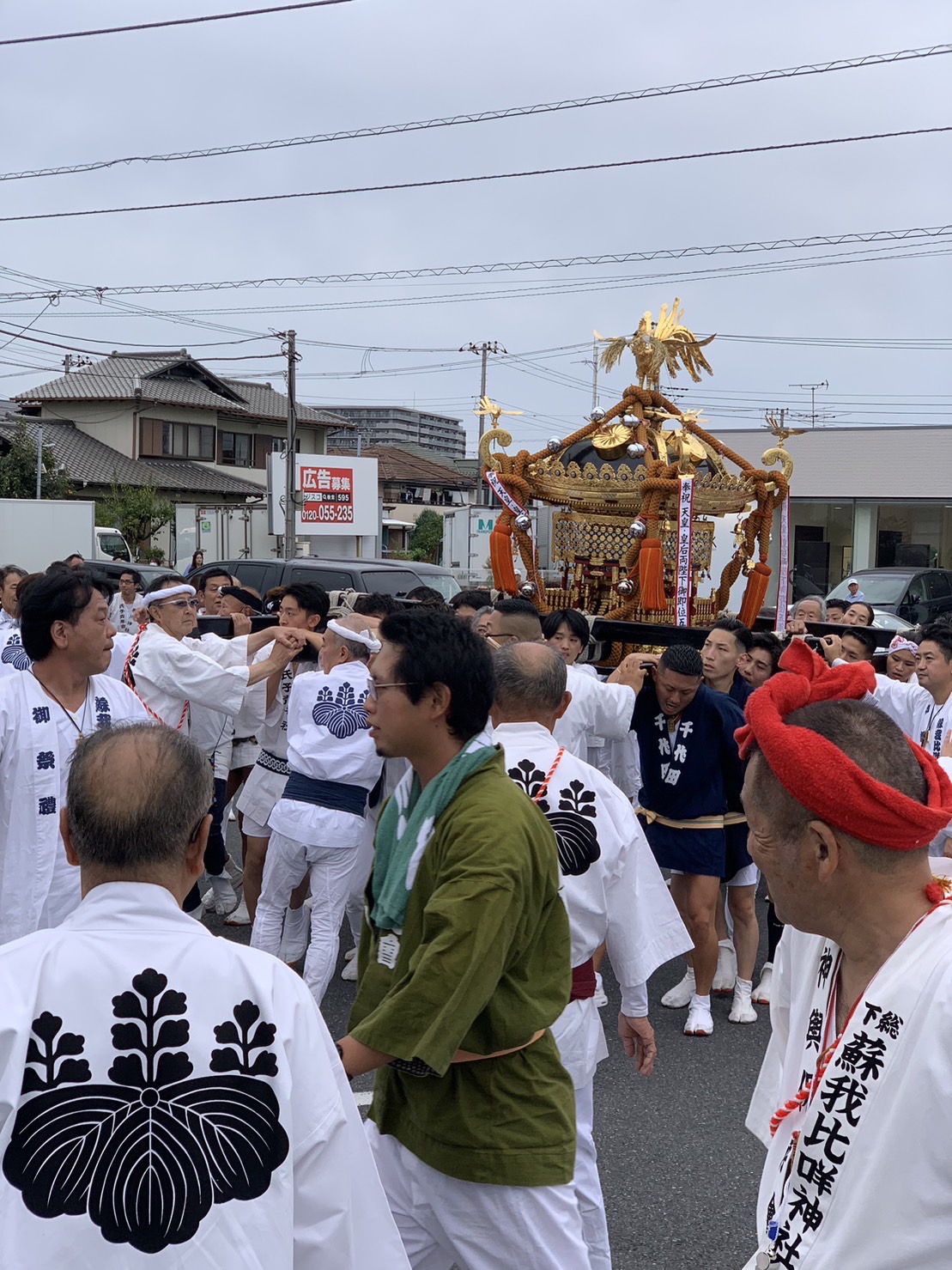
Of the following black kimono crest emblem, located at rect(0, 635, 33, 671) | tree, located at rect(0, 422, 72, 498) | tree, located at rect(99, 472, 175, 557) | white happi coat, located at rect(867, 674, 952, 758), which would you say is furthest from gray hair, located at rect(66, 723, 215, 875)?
tree, located at rect(0, 422, 72, 498)

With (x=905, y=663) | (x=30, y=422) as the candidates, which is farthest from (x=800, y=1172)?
(x=30, y=422)

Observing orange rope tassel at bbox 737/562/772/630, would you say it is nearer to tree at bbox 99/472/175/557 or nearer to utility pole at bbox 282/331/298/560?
utility pole at bbox 282/331/298/560

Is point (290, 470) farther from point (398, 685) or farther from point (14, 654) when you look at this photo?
point (398, 685)

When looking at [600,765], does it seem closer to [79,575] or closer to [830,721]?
[79,575]

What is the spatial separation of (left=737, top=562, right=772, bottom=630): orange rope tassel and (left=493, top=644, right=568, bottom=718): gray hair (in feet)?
18.8

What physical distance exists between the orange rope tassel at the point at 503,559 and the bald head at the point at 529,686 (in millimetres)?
5633

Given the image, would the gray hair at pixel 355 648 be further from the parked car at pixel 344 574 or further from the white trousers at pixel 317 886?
the parked car at pixel 344 574

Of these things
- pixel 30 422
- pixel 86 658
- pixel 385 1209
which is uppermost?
pixel 30 422

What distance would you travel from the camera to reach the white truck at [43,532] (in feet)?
62.6

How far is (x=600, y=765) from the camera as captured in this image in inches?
228

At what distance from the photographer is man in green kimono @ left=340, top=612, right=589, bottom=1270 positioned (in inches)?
82.6

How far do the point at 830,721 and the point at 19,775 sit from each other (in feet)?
8.90

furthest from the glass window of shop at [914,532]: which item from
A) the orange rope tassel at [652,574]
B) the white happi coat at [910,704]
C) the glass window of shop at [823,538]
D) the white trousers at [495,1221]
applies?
the white trousers at [495,1221]

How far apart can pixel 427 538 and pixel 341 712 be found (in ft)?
111
